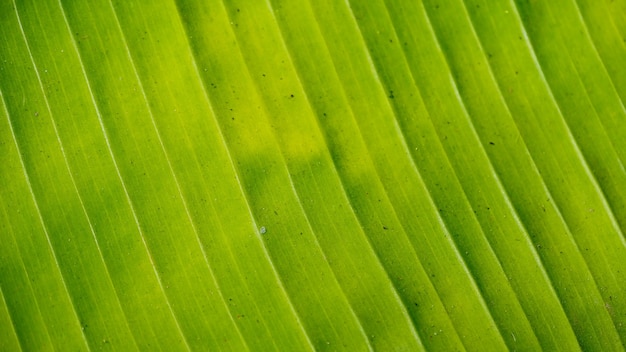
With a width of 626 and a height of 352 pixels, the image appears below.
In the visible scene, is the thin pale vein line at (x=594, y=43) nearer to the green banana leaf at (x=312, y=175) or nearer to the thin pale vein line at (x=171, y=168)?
the green banana leaf at (x=312, y=175)

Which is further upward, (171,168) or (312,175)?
(171,168)

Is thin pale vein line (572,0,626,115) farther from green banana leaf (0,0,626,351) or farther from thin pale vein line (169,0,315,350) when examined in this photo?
thin pale vein line (169,0,315,350)

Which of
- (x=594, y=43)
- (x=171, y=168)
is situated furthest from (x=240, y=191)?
(x=594, y=43)

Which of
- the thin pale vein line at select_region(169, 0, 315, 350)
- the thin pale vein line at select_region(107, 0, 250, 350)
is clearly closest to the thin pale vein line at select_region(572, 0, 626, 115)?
the thin pale vein line at select_region(169, 0, 315, 350)

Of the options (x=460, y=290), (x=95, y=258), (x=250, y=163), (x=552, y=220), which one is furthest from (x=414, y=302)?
(x=95, y=258)

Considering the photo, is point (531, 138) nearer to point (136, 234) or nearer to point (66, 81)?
point (136, 234)

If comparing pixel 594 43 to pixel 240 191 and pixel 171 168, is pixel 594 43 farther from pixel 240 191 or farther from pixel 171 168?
pixel 171 168

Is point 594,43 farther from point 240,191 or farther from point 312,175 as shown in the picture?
point 240,191

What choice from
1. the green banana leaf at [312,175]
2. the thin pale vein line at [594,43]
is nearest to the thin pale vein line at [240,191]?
the green banana leaf at [312,175]

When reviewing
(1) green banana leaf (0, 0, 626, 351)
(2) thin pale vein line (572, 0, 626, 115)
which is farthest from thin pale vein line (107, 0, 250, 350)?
(2) thin pale vein line (572, 0, 626, 115)
